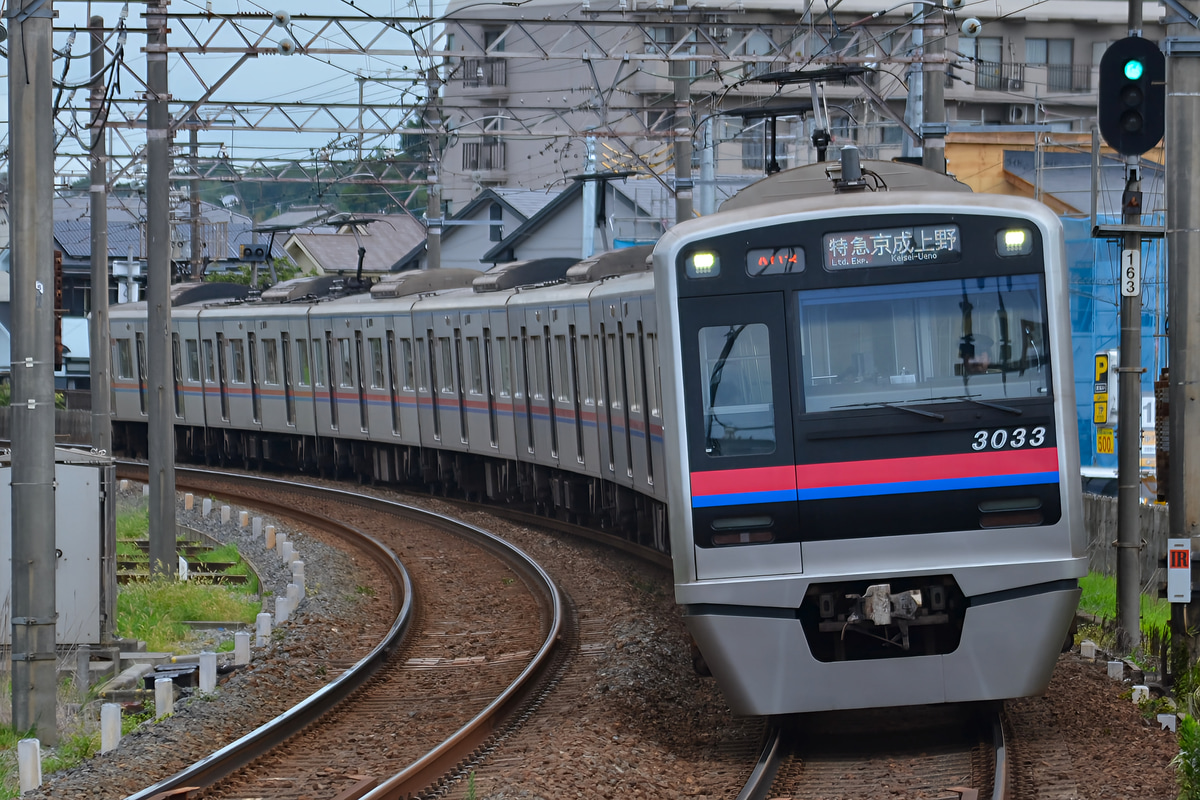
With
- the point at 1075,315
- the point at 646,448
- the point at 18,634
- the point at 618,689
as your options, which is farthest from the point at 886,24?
the point at 18,634

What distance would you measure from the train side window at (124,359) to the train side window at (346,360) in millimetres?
7725

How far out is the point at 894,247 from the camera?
24.8 ft

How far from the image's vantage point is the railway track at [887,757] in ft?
22.5

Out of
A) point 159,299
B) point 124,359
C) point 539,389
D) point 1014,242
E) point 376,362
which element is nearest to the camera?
point 1014,242

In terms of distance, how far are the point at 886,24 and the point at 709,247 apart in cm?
1151

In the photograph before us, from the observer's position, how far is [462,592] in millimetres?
13992

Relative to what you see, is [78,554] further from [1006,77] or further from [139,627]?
[1006,77]

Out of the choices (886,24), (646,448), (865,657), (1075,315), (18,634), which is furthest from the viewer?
(1075,315)

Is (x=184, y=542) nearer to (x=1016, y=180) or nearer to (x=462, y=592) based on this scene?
(x=462, y=592)

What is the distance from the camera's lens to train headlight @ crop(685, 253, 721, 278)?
764cm

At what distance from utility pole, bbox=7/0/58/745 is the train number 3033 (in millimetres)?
4918

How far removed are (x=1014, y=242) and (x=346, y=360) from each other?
17648 mm

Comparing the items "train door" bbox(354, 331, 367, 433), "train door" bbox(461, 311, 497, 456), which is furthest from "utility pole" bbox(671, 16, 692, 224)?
"train door" bbox(354, 331, 367, 433)

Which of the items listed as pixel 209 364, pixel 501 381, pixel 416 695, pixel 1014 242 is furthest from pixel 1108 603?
pixel 209 364
